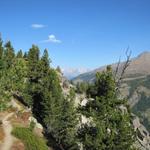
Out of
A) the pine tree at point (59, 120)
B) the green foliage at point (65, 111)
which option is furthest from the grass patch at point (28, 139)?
the pine tree at point (59, 120)

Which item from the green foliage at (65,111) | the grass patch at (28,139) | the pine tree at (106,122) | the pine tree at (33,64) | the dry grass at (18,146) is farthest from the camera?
the pine tree at (33,64)

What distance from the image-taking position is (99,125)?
49.4m

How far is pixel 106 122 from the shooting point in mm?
50781

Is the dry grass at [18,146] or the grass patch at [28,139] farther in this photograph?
the grass patch at [28,139]

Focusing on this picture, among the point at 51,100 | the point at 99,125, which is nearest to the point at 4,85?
the point at 99,125

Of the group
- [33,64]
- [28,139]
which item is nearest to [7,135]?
[28,139]

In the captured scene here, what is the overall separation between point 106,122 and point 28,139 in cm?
3473

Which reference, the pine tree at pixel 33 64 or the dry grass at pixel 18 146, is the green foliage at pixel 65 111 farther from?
the dry grass at pixel 18 146

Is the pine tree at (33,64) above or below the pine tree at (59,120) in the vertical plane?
above

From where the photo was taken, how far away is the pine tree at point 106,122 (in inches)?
1952

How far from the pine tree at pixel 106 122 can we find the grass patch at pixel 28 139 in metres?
28.1

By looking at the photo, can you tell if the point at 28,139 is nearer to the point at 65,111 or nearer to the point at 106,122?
the point at 65,111

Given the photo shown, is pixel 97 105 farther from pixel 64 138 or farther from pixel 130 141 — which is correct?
pixel 64 138

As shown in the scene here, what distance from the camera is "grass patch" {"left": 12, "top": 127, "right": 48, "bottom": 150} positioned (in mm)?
79188
